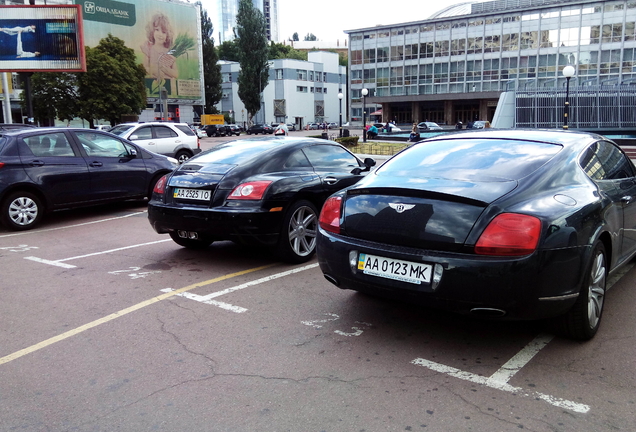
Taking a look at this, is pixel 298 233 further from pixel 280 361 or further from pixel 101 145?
pixel 101 145

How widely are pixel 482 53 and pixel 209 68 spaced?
128 feet

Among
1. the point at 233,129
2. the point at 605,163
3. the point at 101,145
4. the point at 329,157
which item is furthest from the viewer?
the point at 233,129

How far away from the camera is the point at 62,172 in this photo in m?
8.87

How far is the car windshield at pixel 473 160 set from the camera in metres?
4.05

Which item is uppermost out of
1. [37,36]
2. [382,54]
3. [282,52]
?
[282,52]

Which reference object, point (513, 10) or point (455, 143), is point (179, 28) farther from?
point (455, 143)

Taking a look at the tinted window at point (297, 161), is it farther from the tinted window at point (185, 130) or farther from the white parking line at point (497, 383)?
the tinted window at point (185, 130)

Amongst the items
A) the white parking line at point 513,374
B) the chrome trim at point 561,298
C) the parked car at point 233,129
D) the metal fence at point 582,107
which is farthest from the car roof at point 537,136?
the parked car at point 233,129

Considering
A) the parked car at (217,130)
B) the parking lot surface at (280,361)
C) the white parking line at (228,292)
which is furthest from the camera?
the parked car at (217,130)

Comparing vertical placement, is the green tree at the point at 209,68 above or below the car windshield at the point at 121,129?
above

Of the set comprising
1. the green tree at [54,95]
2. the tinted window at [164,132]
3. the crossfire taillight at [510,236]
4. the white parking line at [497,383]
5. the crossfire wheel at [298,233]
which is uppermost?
the green tree at [54,95]

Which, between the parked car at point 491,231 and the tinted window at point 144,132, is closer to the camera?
the parked car at point 491,231

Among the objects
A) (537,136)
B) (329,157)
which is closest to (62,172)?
(329,157)

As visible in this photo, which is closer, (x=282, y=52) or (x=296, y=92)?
(x=296, y=92)
